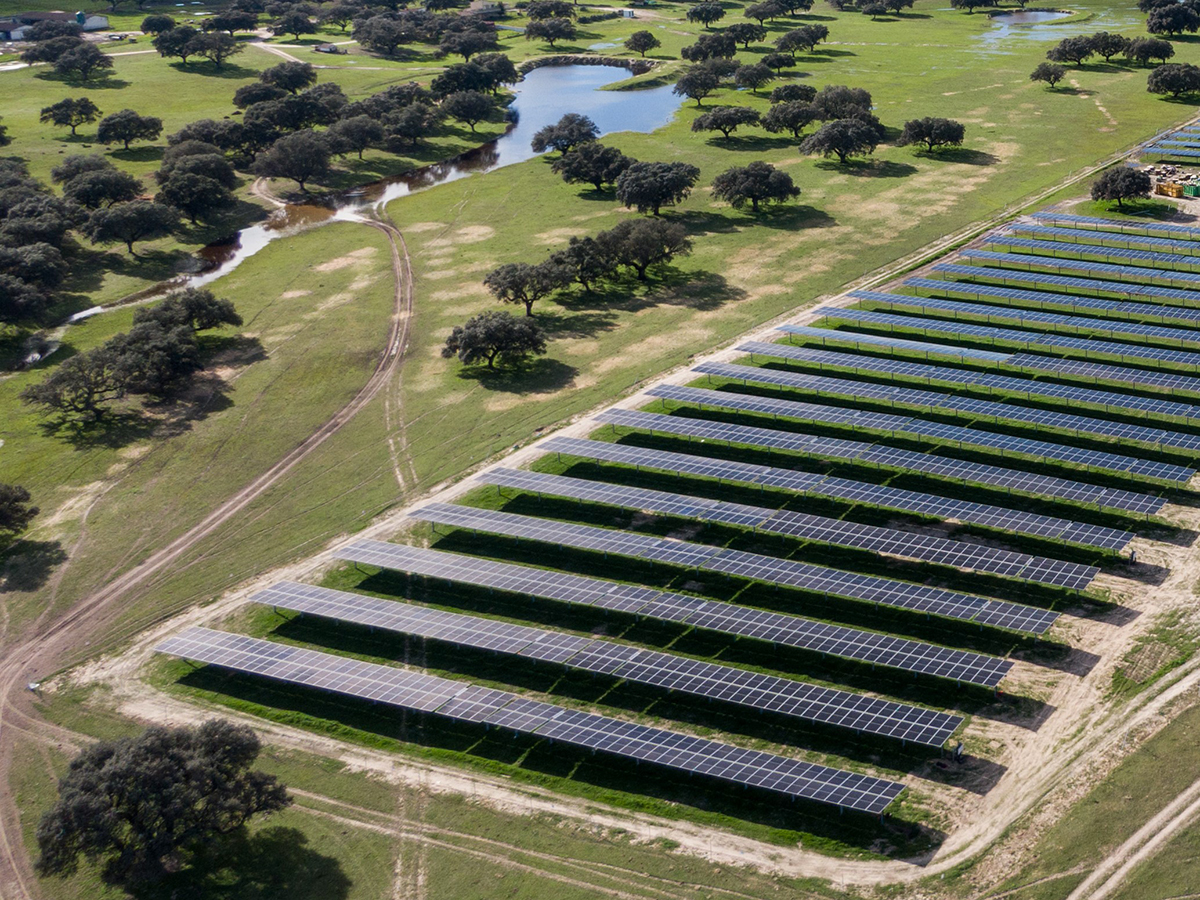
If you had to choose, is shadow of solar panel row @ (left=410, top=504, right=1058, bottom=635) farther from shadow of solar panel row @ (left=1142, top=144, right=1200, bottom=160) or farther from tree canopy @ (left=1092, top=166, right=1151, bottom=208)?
shadow of solar panel row @ (left=1142, top=144, right=1200, bottom=160)

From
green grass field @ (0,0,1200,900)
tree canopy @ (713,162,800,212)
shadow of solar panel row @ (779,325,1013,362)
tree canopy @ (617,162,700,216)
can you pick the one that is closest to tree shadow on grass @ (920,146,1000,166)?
green grass field @ (0,0,1200,900)

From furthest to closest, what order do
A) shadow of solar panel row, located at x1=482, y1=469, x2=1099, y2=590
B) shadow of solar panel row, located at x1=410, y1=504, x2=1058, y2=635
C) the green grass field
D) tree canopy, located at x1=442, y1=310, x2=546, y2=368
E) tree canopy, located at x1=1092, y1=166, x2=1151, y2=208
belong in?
tree canopy, located at x1=1092, y1=166, x2=1151, y2=208 → tree canopy, located at x1=442, y1=310, x2=546, y2=368 → the green grass field → shadow of solar panel row, located at x1=482, y1=469, x2=1099, y2=590 → shadow of solar panel row, located at x1=410, y1=504, x2=1058, y2=635

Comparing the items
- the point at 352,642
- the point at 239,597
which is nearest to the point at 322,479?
the point at 239,597

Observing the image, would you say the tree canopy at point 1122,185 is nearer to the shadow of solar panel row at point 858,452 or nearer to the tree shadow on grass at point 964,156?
the tree shadow on grass at point 964,156

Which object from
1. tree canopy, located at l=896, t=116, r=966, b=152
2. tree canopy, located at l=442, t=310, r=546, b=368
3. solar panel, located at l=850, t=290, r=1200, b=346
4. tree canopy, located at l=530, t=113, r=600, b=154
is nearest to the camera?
solar panel, located at l=850, t=290, r=1200, b=346

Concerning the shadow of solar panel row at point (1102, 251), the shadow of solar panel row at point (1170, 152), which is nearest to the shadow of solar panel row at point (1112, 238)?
the shadow of solar panel row at point (1102, 251)

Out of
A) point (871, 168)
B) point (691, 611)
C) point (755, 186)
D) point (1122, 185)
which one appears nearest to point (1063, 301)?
point (1122, 185)

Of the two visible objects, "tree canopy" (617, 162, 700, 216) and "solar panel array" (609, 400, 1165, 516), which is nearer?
"solar panel array" (609, 400, 1165, 516)
